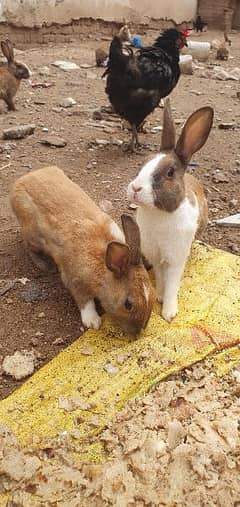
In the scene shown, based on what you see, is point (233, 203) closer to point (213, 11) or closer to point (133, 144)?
point (133, 144)

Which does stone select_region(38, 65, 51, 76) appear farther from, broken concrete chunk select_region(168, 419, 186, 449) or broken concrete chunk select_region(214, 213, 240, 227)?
broken concrete chunk select_region(168, 419, 186, 449)

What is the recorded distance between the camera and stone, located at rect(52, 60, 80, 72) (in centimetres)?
912

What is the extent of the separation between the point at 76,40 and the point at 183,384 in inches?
367

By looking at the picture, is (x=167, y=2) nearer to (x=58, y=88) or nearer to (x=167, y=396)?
(x=58, y=88)

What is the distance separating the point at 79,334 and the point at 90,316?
14cm

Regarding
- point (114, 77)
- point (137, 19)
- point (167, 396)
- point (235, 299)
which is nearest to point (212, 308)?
point (235, 299)

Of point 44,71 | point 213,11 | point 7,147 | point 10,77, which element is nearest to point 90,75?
point 44,71

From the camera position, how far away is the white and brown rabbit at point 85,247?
3.15 metres

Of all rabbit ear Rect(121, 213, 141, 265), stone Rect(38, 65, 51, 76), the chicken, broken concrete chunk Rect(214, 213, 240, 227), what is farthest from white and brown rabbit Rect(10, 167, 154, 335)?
the chicken

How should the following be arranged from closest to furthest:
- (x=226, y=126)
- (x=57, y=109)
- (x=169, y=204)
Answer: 1. (x=169, y=204)
2. (x=226, y=126)
3. (x=57, y=109)

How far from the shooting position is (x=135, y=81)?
611 cm

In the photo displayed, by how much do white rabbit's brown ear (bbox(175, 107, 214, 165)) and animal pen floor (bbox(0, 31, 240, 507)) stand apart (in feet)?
3.84

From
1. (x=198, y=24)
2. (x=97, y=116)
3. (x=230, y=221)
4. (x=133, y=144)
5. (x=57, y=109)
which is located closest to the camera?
(x=230, y=221)

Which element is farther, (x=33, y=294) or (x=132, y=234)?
(x=33, y=294)
